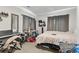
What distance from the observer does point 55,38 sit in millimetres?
1613

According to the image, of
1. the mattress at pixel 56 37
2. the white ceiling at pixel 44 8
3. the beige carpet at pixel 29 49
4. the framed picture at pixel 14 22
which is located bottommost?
the beige carpet at pixel 29 49

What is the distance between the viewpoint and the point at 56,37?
1.62 meters

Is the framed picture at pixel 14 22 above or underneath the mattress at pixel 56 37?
above

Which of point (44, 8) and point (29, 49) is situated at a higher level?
point (44, 8)

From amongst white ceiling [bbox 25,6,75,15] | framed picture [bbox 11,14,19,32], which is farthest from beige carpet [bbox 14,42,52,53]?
white ceiling [bbox 25,6,75,15]

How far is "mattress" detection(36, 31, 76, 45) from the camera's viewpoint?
1596 mm

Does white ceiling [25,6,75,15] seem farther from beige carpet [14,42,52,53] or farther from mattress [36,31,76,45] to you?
beige carpet [14,42,52,53]

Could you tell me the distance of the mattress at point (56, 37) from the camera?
160 cm

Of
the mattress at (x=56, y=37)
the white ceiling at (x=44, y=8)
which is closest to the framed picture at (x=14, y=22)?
the white ceiling at (x=44, y=8)

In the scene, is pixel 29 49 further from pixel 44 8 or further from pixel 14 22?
pixel 44 8

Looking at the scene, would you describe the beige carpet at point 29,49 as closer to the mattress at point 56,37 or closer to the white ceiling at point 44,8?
the mattress at point 56,37

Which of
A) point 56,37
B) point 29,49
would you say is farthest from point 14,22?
point 56,37
